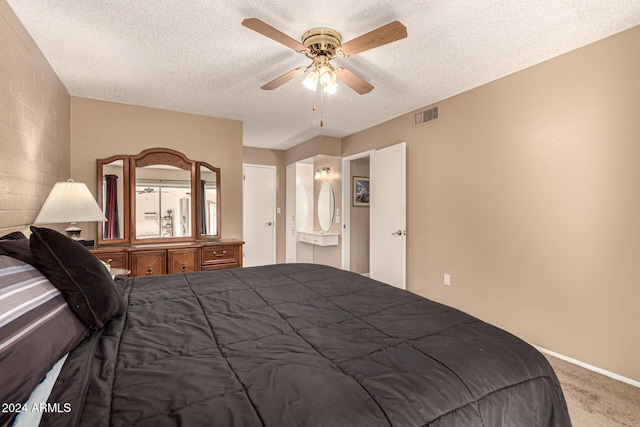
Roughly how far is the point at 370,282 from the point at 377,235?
250 centimetres

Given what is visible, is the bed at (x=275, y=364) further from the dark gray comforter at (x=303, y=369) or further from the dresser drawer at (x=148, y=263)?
the dresser drawer at (x=148, y=263)

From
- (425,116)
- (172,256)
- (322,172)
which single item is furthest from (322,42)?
(322,172)

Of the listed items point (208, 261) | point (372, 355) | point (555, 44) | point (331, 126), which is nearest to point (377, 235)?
point (331, 126)

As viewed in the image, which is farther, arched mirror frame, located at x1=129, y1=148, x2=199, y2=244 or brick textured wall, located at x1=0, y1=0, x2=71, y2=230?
arched mirror frame, located at x1=129, y1=148, x2=199, y2=244

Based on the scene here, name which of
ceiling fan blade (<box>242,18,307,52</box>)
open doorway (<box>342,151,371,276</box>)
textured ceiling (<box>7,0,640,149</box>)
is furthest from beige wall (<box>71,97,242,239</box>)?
ceiling fan blade (<box>242,18,307,52</box>)

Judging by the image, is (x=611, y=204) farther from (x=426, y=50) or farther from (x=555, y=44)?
(x=426, y=50)

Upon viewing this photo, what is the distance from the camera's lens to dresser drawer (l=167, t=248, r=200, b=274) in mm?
3381

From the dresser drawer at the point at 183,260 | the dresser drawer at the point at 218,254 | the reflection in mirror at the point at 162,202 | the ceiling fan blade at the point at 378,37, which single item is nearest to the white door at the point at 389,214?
the dresser drawer at the point at 218,254

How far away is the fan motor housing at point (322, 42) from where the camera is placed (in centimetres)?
204

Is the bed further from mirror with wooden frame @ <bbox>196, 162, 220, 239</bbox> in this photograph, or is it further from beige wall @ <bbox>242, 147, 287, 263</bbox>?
beige wall @ <bbox>242, 147, 287, 263</bbox>

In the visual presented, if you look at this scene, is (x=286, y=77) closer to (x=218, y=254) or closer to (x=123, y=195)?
(x=218, y=254)

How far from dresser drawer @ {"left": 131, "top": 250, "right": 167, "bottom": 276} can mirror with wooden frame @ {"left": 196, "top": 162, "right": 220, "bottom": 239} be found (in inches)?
23.8

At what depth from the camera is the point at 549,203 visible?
2557 mm

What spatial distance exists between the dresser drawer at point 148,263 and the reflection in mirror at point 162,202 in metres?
0.39
